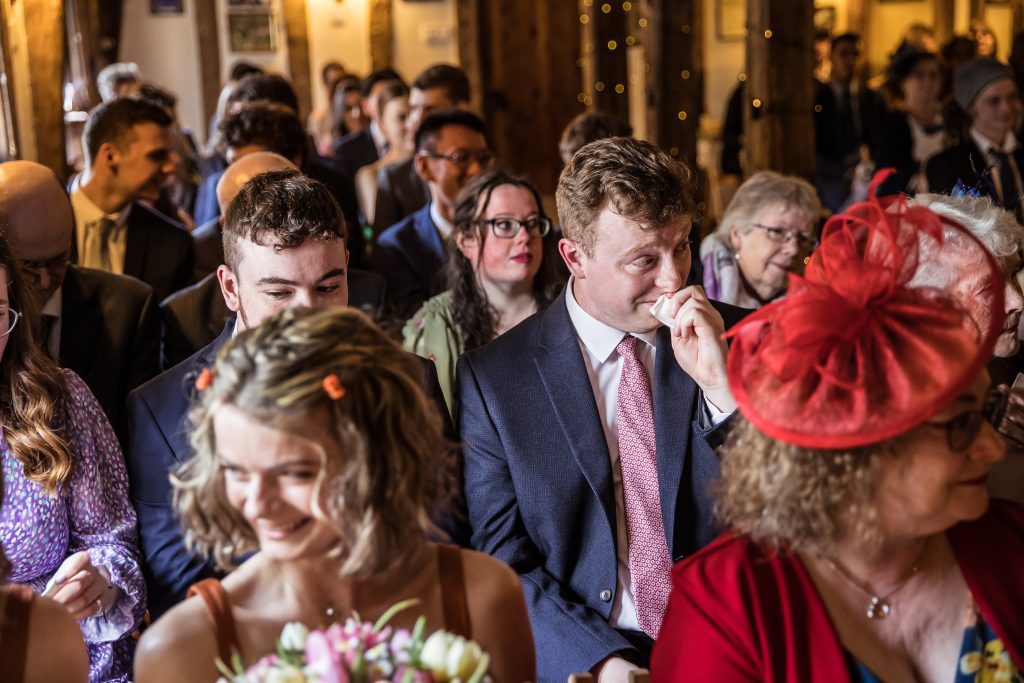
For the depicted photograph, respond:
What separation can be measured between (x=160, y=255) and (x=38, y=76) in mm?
1022

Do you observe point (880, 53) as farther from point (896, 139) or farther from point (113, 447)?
point (113, 447)

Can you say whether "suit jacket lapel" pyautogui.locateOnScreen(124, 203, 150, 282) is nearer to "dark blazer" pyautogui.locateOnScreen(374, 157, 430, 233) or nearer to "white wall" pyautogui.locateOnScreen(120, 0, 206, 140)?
"dark blazer" pyautogui.locateOnScreen(374, 157, 430, 233)

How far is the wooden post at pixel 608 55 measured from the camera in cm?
791

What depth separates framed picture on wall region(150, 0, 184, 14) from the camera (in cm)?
1360

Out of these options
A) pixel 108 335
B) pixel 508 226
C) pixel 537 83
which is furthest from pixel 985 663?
pixel 537 83

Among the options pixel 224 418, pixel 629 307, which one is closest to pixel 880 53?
pixel 629 307

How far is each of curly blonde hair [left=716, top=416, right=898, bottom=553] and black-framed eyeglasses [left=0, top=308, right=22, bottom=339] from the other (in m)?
1.36

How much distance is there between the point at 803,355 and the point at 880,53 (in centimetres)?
1428

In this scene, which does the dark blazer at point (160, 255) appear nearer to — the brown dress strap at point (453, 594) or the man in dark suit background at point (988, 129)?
the brown dress strap at point (453, 594)

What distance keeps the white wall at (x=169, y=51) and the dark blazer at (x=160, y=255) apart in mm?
10016

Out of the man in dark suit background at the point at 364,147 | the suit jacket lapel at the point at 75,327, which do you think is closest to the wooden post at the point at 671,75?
the man in dark suit background at the point at 364,147

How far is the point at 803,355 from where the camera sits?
152 centimetres

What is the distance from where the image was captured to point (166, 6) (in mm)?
13633

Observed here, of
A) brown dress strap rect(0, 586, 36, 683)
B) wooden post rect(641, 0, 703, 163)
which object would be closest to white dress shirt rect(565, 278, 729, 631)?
brown dress strap rect(0, 586, 36, 683)
